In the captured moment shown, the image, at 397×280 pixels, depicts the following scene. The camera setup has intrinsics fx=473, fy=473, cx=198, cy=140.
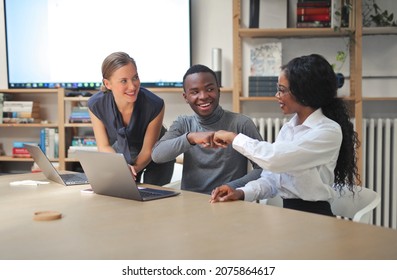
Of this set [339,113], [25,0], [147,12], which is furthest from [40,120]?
[339,113]

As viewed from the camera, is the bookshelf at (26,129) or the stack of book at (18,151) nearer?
the stack of book at (18,151)

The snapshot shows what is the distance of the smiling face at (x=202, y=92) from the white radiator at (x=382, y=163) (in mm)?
1645

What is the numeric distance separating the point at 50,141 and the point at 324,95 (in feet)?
8.95

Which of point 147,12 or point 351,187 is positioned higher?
point 147,12

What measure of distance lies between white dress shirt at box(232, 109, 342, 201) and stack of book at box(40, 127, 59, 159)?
2522 mm

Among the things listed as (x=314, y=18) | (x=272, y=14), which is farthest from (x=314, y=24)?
(x=272, y=14)

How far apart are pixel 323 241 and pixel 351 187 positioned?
76 centimetres

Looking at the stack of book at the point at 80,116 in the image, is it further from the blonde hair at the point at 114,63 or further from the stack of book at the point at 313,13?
the stack of book at the point at 313,13

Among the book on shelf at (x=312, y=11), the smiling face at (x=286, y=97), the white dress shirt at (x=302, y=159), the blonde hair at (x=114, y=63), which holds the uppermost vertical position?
the book on shelf at (x=312, y=11)

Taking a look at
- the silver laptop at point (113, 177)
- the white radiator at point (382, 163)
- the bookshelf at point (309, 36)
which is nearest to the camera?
the silver laptop at point (113, 177)

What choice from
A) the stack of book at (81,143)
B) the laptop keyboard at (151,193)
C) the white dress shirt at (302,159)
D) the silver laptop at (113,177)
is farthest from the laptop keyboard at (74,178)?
the stack of book at (81,143)

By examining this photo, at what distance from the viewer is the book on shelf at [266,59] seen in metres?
3.67

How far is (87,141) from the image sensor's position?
3773 mm
